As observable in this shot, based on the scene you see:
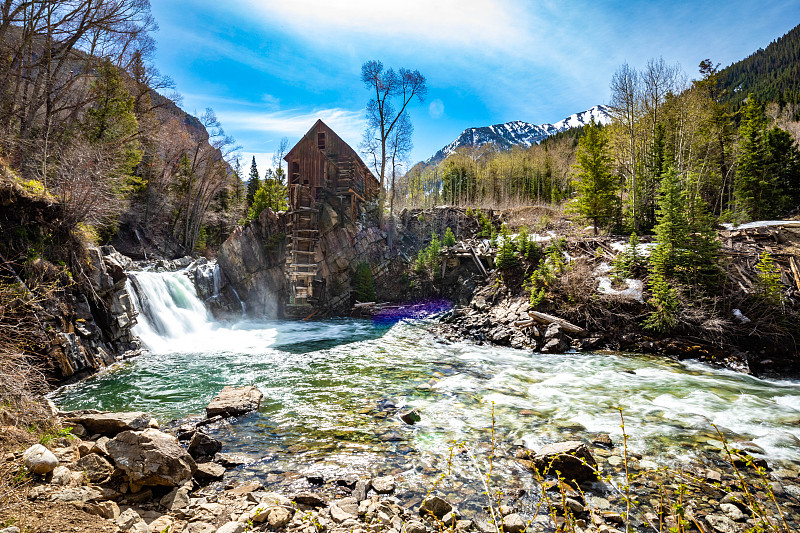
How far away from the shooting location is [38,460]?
378 cm

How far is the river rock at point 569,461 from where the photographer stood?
491 cm

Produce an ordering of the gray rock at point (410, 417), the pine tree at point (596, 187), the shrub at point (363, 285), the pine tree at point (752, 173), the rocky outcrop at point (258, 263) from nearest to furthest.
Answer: the gray rock at point (410, 417) < the pine tree at point (596, 187) < the pine tree at point (752, 173) < the rocky outcrop at point (258, 263) < the shrub at point (363, 285)

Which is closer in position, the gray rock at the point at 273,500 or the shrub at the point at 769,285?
the gray rock at the point at 273,500

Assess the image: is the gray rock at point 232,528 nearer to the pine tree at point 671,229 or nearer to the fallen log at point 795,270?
the pine tree at point 671,229

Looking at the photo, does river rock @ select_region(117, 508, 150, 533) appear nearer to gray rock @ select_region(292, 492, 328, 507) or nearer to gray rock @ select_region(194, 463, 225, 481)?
gray rock @ select_region(194, 463, 225, 481)

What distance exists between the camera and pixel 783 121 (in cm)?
3703

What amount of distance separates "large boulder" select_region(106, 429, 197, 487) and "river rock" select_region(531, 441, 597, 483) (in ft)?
Result: 16.7

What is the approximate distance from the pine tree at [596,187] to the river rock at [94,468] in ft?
72.6

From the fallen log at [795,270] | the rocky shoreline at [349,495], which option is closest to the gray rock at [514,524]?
the rocky shoreline at [349,495]

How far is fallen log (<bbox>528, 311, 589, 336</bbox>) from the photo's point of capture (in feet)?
43.3

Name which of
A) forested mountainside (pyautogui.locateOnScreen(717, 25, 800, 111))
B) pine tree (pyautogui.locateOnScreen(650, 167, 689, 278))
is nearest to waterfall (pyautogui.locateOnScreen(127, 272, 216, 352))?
pine tree (pyautogui.locateOnScreen(650, 167, 689, 278))

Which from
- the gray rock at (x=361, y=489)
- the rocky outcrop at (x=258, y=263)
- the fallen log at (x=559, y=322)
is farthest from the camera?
the rocky outcrop at (x=258, y=263)

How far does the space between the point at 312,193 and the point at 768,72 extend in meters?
114

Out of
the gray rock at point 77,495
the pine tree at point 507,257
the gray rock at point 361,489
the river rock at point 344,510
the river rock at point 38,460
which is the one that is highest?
the pine tree at point 507,257
